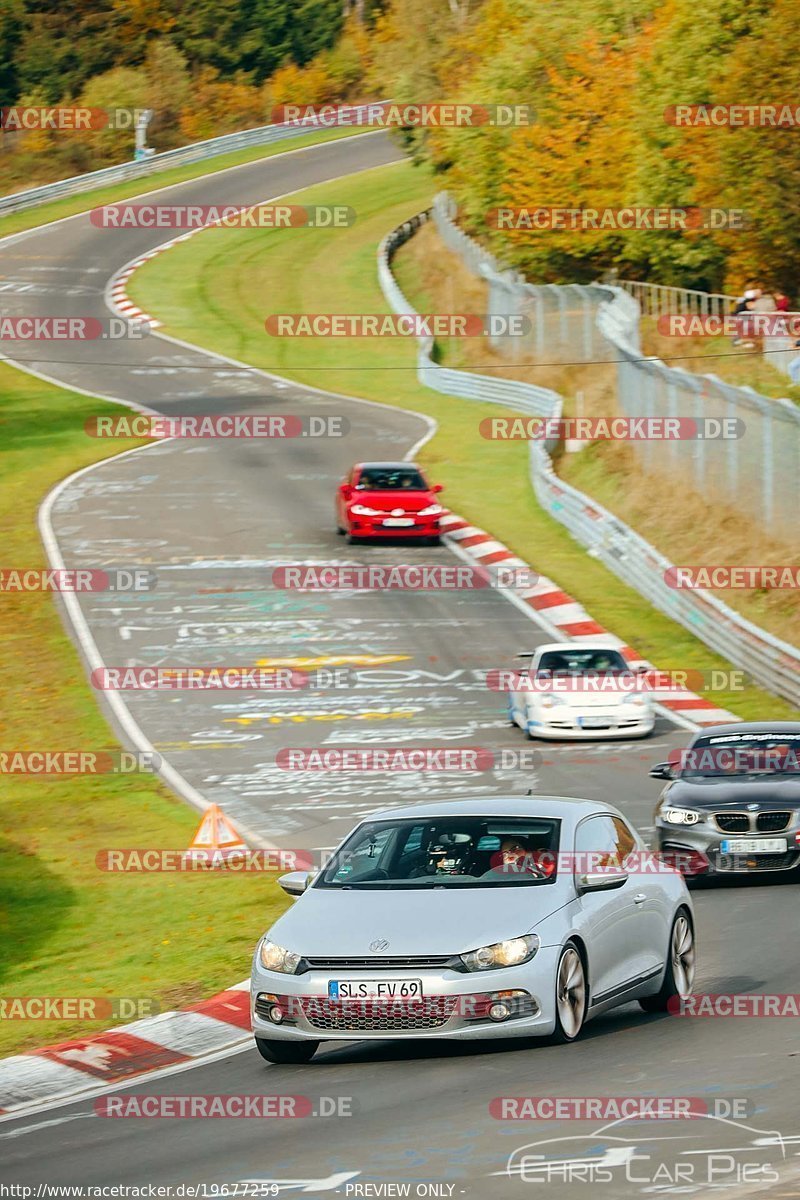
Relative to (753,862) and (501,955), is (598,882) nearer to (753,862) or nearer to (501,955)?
(501,955)

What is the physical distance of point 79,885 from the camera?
58.3 feet

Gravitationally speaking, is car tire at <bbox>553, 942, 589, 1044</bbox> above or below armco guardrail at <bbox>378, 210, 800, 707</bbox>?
above

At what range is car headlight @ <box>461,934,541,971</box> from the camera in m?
10.4

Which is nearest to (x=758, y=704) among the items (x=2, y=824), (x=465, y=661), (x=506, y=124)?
(x=465, y=661)

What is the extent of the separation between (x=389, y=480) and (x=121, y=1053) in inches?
1048

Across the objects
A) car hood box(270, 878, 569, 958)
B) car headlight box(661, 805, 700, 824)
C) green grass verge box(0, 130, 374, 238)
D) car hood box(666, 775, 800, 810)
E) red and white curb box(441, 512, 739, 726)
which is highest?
green grass verge box(0, 130, 374, 238)

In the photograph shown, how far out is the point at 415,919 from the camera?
1060cm

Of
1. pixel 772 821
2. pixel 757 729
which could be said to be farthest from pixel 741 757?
pixel 772 821

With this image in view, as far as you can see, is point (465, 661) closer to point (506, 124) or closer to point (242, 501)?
point (242, 501)

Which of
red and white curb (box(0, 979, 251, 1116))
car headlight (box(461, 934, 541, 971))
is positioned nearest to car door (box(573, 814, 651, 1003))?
car headlight (box(461, 934, 541, 971))

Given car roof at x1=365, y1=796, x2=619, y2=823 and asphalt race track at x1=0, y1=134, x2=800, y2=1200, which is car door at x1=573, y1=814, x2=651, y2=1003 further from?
asphalt race track at x1=0, y1=134, x2=800, y2=1200

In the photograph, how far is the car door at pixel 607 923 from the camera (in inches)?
435

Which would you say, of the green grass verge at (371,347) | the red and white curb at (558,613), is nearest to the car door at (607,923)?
the red and white curb at (558,613)

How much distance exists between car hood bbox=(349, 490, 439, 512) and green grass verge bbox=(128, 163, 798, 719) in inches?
73.0
